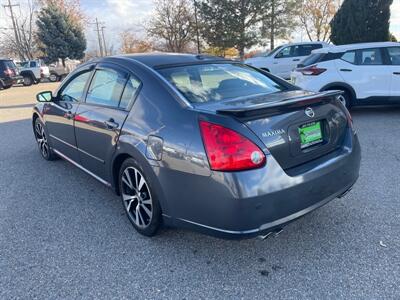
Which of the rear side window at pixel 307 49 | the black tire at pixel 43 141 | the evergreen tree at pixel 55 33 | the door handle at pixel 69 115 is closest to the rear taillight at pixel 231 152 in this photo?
the door handle at pixel 69 115

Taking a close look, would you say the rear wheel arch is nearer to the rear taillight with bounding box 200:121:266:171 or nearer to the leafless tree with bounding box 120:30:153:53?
the rear taillight with bounding box 200:121:266:171

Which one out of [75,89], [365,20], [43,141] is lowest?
[43,141]

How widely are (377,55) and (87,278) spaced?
7.26m

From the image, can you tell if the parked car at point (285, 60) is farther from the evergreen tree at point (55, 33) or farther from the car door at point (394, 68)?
the evergreen tree at point (55, 33)

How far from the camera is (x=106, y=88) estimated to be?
347cm

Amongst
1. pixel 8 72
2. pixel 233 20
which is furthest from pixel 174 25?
pixel 8 72

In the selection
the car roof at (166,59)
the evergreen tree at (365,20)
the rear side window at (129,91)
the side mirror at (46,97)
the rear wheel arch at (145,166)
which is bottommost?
the rear wheel arch at (145,166)

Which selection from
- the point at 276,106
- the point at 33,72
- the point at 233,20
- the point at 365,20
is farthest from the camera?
the point at 233,20

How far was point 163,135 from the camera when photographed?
2.56 metres

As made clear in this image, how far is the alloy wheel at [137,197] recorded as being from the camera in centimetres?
293

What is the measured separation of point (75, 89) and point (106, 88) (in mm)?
925

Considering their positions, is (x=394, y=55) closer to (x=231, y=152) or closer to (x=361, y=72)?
(x=361, y=72)

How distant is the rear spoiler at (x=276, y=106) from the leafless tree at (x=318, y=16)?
114 ft

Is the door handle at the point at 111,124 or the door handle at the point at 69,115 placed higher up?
the door handle at the point at 111,124
